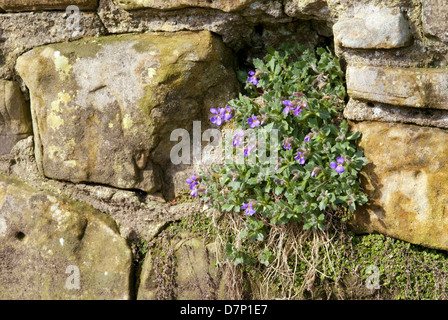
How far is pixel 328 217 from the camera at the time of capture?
2.95 meters

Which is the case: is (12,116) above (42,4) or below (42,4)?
below

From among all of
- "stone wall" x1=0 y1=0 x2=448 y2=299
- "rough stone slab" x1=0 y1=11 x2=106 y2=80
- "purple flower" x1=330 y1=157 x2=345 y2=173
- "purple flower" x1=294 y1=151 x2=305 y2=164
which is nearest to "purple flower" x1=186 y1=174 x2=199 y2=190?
"stone wall" x1=0 y1=0 x2=448 y2=299

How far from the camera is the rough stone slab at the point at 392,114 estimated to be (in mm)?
2719

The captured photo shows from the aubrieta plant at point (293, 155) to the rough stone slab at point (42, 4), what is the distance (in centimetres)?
103

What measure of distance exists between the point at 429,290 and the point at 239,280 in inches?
41.4

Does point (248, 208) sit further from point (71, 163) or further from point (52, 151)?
point (52, 151)

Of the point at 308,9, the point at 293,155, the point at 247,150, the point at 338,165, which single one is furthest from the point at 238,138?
the point at 308,9

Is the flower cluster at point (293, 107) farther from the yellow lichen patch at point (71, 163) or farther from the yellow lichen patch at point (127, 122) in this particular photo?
the yellow lichen patch at point (71, 163)

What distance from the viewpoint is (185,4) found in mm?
2953

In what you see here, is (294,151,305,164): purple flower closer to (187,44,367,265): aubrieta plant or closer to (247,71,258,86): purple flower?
(187,44,367,265): aubrieta plant

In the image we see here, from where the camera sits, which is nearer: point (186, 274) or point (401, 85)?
point (401, 85)

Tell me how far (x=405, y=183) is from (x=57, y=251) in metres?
2.10

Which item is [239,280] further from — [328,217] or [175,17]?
[175,17]

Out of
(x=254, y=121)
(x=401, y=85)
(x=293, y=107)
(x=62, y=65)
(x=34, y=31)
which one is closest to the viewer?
(x=401, y=85)
